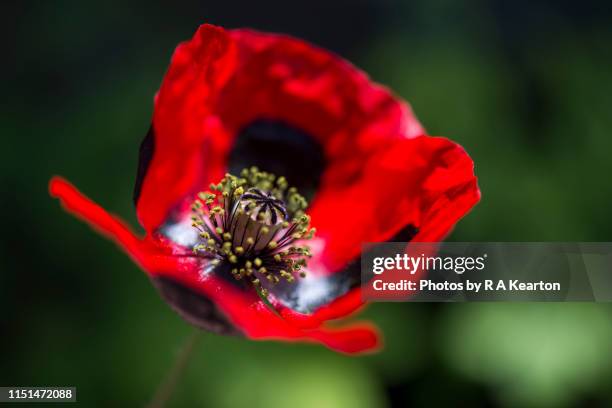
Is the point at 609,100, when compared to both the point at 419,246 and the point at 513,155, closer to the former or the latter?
the point at 513,155

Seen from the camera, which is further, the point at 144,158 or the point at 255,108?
the point at 255,108

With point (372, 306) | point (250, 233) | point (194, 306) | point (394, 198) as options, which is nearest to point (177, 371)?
point (194, 306)

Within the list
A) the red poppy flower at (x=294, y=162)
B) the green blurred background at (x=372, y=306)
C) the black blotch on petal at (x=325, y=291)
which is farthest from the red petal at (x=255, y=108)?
the green blurred background at (x=372, y=306)

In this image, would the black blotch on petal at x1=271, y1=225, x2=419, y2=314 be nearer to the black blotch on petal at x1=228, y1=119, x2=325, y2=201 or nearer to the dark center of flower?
the dark center of flower

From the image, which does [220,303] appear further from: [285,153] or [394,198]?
[285,153]

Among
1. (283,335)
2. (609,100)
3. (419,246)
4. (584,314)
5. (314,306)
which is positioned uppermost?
(609,100)

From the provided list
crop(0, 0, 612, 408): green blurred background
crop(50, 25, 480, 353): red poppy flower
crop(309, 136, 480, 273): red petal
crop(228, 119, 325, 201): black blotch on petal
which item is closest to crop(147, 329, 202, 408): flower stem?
crop(50, 25, 480, 353): red poppy flower

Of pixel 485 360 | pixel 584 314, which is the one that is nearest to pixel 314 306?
pixel 485 360
